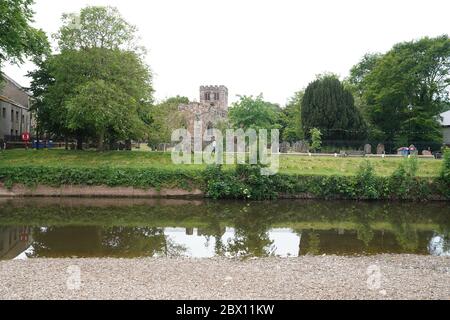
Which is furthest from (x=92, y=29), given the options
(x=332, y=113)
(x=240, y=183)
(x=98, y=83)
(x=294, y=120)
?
(x=294, y=120)

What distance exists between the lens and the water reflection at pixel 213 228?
43.3ft

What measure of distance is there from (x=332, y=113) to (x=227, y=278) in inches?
1436

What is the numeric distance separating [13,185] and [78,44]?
11711 millimetres

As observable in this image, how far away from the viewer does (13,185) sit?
79.9 ft

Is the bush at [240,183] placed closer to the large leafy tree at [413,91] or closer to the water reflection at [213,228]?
the water reflection at [213,228]

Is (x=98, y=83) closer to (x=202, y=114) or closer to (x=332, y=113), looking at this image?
(x=332, y=113)

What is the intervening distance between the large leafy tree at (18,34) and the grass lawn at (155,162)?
666cm

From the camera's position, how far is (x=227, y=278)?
9.01 m

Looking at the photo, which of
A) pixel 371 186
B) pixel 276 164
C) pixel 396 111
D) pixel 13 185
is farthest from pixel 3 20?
pixel 396 111

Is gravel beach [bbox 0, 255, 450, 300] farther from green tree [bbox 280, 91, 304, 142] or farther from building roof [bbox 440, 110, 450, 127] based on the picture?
building roof [bbox 440, 110, 450, 127]

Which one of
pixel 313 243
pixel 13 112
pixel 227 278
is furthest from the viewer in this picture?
pixel 13 112

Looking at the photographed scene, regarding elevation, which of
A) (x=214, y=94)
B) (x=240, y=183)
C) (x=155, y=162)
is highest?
(x=214, y=94)

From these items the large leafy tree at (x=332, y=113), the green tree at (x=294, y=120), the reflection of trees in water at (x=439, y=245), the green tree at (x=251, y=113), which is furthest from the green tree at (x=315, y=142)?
the reflection of trees in water at (x=439, y=245)
